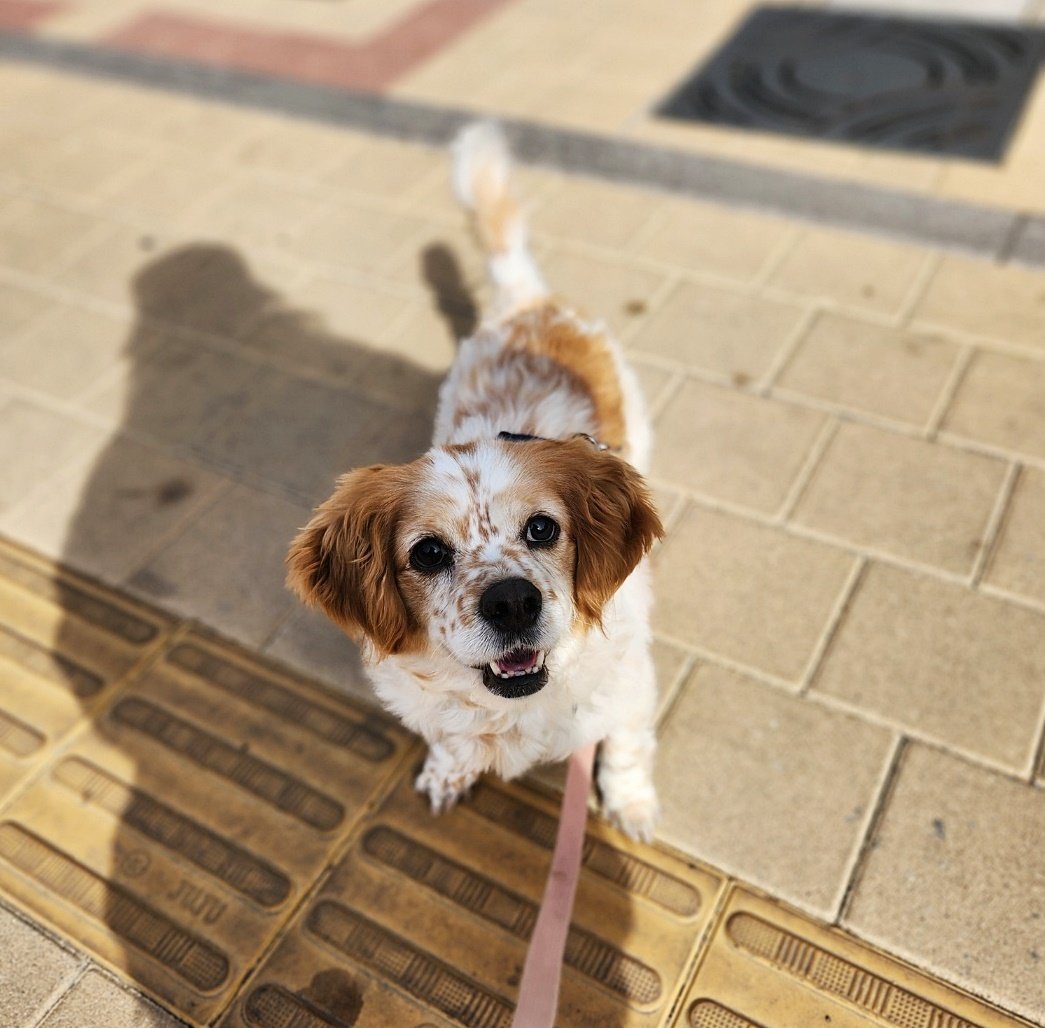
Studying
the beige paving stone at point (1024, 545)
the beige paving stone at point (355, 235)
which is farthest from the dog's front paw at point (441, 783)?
the beige paving stone at point (355, 235)

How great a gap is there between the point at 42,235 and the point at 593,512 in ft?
18.2

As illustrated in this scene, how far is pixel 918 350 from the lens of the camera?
456 centimetres

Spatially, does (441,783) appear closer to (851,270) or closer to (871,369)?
(871,369)

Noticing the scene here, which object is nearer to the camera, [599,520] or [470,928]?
[599,520]

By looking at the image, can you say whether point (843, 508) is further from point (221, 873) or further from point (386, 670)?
point (221, 873)

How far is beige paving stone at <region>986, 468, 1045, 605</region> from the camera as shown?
3.56 metres

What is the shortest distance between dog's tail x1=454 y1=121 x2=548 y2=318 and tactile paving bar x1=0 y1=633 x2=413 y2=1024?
2071mm

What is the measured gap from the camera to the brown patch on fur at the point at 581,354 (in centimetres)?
334

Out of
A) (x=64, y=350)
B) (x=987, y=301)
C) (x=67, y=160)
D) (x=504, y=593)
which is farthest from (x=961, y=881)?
(x=67, y=160)

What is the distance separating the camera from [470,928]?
2906 millimetres

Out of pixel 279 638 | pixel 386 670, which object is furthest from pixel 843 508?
pixel 279 638

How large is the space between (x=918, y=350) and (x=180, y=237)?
16.0 ft

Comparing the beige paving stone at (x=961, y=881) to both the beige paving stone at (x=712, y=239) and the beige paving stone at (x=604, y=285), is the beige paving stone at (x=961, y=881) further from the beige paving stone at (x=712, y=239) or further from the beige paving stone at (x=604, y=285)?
the beige paving stone at (x=712, y=239)

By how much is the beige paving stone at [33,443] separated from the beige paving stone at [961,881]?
430cm
